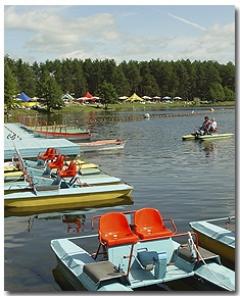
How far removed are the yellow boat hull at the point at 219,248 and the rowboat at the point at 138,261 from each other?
1.27 feet

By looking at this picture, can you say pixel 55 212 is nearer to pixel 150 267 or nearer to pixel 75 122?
pixel 150 267

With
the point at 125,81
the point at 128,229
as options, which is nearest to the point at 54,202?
the point at 125,81

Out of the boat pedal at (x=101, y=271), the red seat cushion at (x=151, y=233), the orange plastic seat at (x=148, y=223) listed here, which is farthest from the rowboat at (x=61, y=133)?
the boat pedal at (x=101, y=271)

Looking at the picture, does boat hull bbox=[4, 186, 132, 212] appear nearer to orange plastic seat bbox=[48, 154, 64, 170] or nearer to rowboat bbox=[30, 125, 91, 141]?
orange plastic seat bbox=[48, 154, 64, 170]

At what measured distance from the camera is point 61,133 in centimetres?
2372

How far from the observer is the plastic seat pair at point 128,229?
6.03 metres

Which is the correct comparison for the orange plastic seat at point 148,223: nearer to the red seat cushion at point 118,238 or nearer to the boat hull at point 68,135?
the red seat cushion at point 118,238

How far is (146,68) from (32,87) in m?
6.51

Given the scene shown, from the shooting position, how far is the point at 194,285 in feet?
19.8

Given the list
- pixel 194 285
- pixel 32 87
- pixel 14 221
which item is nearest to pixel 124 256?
pixel 194 285

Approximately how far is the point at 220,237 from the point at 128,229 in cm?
147

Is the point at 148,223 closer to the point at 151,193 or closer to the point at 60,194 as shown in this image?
the point at 60,194

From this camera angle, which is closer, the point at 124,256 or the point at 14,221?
the point at 124,256

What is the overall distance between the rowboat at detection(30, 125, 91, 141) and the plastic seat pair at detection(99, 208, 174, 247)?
16861 millimetres
